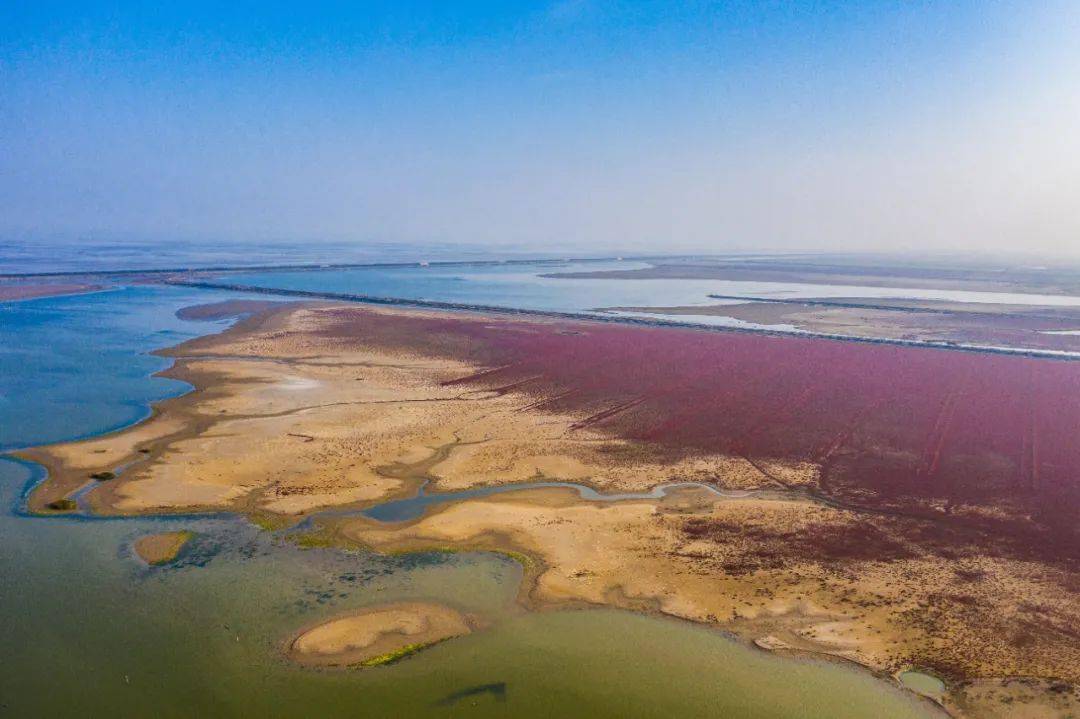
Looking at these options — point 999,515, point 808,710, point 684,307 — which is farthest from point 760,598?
point 684,307

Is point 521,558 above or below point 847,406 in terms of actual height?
below

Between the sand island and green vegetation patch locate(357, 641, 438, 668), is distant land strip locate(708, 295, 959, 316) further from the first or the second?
green vegetation patch locate(357, 641, 438, 668)

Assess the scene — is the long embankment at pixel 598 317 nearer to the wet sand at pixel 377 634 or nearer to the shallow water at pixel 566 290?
the shallow water at pixel 566 290

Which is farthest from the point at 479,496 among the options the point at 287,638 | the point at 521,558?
Answer: the point at 287,638

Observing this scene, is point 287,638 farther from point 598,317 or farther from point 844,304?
point 844,304

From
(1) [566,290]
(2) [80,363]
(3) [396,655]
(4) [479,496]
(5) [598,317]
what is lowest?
(3) [396,655]

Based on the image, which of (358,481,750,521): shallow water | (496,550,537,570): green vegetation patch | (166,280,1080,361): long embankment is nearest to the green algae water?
(496,550,537,570): green vegetation patch

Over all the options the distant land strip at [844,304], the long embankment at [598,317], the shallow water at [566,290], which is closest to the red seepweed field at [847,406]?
the long embankment at [598,317]

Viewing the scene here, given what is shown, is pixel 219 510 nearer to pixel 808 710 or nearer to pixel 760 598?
pixel 760 598
